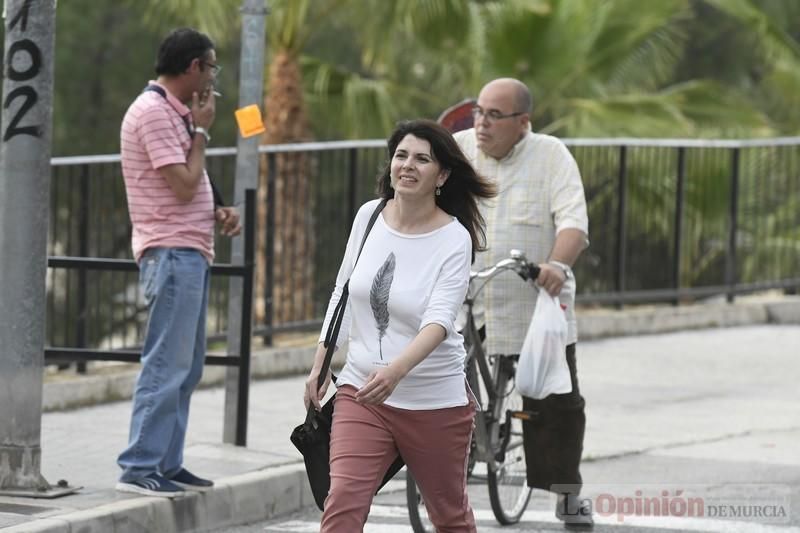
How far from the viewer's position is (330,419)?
5484mm

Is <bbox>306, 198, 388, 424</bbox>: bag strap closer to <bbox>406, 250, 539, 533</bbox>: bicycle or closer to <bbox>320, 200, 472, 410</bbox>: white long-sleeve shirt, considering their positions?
<bbox>320, 200, 472, 410</bbox>: white long-sleeve shirt

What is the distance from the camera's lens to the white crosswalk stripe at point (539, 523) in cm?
744

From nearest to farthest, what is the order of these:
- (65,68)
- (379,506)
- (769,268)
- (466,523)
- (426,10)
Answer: (466,523) → (379,506) → (426,10) → (769,268) → (65,68)

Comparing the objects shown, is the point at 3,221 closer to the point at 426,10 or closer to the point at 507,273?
the point at 507,273

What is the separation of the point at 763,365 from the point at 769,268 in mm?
3285

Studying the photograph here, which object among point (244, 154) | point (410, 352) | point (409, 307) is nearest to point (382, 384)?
point (410, 352)

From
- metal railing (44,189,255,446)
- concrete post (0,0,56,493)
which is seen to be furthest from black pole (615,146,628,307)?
concrete post (0,0,56,493)

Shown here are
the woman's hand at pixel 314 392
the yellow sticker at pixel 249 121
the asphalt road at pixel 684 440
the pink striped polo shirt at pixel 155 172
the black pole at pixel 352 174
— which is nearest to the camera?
the woman's hand at pixel 314 392

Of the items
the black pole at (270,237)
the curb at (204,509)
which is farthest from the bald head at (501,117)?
the black pole at (270,237)

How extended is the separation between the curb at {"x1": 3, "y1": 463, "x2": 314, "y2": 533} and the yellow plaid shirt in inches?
45.6

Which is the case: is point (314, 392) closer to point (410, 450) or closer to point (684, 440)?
point (410, 450)

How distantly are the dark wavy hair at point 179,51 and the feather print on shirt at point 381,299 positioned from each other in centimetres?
215

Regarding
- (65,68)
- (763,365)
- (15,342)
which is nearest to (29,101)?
(15,342)

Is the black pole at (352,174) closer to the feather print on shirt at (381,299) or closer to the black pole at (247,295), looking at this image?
the black pole at (247,295)
